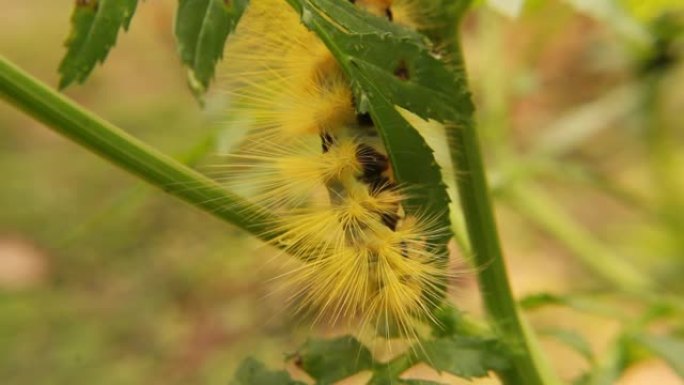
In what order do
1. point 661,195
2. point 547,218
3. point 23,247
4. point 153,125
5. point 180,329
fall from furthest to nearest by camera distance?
point 153,125 < point 23,247 < point 180,329 < point 661,195 < point 547,218

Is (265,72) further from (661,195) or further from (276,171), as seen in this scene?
(661,195)

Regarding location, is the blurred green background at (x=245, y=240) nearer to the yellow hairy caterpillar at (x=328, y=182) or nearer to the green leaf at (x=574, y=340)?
the green leaf at (x=574, y=340)

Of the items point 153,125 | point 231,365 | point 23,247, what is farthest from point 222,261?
point 153,125

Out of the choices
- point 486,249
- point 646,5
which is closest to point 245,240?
point 646,5

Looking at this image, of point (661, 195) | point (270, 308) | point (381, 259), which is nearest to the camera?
point (381, 259)

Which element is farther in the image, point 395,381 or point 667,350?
point 667,350

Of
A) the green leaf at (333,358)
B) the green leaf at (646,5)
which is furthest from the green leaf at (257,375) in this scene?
the green leaf at (646,5)

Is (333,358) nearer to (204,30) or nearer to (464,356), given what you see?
(464,356)
